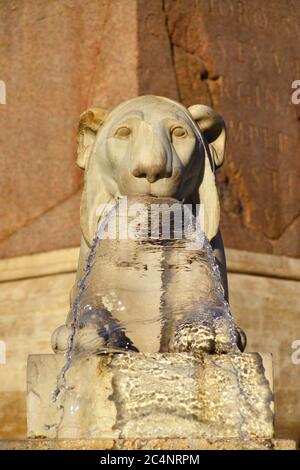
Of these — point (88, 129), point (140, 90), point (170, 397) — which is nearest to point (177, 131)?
point (88, 129)

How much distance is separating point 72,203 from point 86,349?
511cm

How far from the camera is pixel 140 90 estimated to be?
10.0 metres

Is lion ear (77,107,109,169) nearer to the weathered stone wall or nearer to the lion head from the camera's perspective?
the lion head

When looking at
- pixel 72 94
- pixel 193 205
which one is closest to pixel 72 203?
pixel 72 94

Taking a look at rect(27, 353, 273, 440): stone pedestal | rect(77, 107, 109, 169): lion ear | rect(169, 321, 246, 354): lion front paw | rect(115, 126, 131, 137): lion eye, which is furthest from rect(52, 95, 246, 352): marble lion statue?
rect(27, 353, 273, 440): stone pedestal

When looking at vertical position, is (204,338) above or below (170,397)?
above

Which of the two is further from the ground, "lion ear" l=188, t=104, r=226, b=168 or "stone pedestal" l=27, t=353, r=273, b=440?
"lion ear" l=188, t=104, r=226, b=168

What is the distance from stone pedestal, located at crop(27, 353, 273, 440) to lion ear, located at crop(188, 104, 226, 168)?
1598 millimetres

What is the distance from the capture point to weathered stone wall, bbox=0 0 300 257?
10.2 m

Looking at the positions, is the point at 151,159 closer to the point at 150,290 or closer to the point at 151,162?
the point at 151,162

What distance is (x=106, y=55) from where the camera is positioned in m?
10.2

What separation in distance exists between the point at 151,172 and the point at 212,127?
677 millimetres

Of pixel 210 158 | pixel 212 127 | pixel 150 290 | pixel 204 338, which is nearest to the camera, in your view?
pixel 204 338
